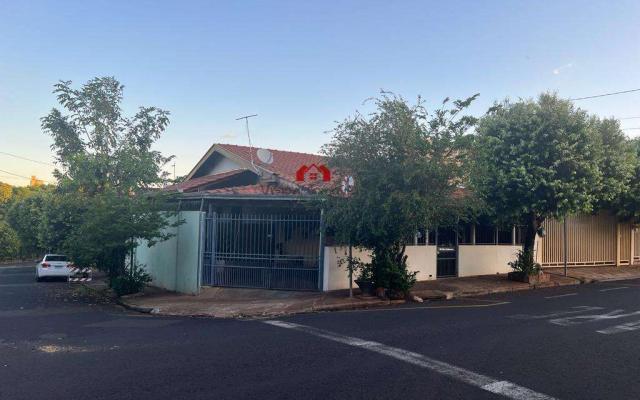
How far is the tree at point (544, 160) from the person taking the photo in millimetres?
15773

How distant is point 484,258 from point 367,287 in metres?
7.28

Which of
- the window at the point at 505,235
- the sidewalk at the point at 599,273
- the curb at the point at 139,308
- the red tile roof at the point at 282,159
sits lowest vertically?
the curb at the point at 139,308

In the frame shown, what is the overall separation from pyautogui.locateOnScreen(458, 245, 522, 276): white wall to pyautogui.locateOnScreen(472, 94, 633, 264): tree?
7.16ft

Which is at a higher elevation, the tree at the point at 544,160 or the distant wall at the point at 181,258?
the tree at the point at 544,160

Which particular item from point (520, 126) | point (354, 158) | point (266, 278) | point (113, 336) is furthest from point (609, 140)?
point (113, 336)

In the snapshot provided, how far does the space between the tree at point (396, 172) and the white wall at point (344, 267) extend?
1432 mm

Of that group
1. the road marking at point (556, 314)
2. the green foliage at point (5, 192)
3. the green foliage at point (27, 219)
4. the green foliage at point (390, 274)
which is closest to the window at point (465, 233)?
the green foliage at point (390, 274)

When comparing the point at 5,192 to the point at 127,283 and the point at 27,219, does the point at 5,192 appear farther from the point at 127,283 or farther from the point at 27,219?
the point at 127,283

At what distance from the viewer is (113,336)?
9422 millimetres

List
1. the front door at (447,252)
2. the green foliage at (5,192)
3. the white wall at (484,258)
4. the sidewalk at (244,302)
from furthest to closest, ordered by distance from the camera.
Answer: the green foliage at (5,192), the white wall at (484,258), the front door at (447,252), the sidewalk at (244,302)

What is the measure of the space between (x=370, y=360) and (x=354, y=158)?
6.61 meters

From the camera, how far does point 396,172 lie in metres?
12.6

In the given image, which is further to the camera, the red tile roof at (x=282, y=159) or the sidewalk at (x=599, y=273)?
the red tile roof at (x=282, y=159)

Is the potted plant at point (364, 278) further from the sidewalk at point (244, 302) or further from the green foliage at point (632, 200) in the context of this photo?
the green foliage at point (632, 200)
